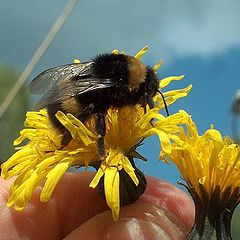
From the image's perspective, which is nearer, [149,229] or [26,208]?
[149,229]

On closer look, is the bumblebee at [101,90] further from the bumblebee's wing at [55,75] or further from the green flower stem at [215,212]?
the green flower stem at [215,212]

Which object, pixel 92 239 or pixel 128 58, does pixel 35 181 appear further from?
pixel 128 58

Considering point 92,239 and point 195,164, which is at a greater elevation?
point 195,164

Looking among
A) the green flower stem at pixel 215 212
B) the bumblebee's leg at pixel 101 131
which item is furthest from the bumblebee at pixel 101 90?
the green flower stem at pixel 215 212

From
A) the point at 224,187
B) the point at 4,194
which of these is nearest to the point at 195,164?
the point at 224,187

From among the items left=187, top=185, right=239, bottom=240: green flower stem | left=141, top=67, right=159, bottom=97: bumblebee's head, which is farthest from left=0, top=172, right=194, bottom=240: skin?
left=141, top=67, right=159, bottom=97: bumblebee's head

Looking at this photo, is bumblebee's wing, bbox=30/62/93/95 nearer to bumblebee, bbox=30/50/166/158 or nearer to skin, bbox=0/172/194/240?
bumblebee, bbox=30/50/166/158

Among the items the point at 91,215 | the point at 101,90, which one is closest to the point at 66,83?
the point at 101,90
